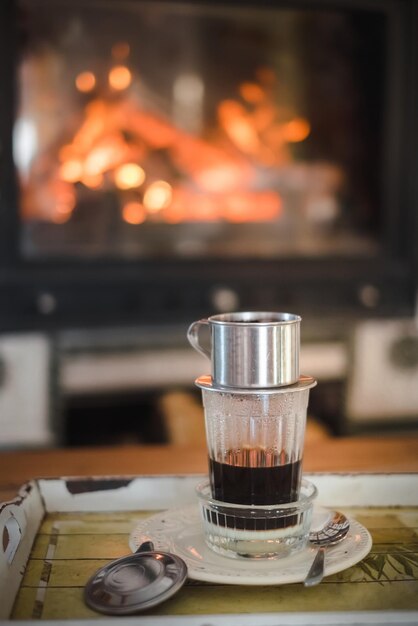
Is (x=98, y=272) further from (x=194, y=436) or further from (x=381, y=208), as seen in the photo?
(x=381, y=208)

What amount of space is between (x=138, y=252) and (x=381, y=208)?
58 centimetres

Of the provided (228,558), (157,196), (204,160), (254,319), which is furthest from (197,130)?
(228,558)

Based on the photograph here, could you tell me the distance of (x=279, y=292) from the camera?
1.78m

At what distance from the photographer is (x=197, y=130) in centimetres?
178

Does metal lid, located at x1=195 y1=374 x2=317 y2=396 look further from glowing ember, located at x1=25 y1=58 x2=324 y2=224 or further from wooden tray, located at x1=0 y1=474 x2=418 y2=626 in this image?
glowing ember, located at x1=25 y1=58 x2=324 y2=224

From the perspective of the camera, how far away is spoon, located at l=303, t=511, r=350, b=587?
544 millimetres

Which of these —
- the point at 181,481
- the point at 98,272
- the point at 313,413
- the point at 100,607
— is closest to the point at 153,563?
the point at 100,607

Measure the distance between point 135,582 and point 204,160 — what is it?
137cm

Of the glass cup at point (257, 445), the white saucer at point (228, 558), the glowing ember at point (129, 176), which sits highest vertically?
the glowing ember at point (129, 176)

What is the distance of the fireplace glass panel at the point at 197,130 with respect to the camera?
168 cm

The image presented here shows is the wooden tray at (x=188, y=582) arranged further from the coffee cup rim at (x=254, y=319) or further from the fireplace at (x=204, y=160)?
the fireplace at (x=204, y=160)

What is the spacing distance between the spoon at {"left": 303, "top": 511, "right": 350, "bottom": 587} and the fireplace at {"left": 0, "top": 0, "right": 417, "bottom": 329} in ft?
3.64

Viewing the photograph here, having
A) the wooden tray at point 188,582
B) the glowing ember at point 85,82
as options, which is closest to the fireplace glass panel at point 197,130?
the glowing ember at point 85,82

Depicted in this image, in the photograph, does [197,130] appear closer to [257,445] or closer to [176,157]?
[176,157]
